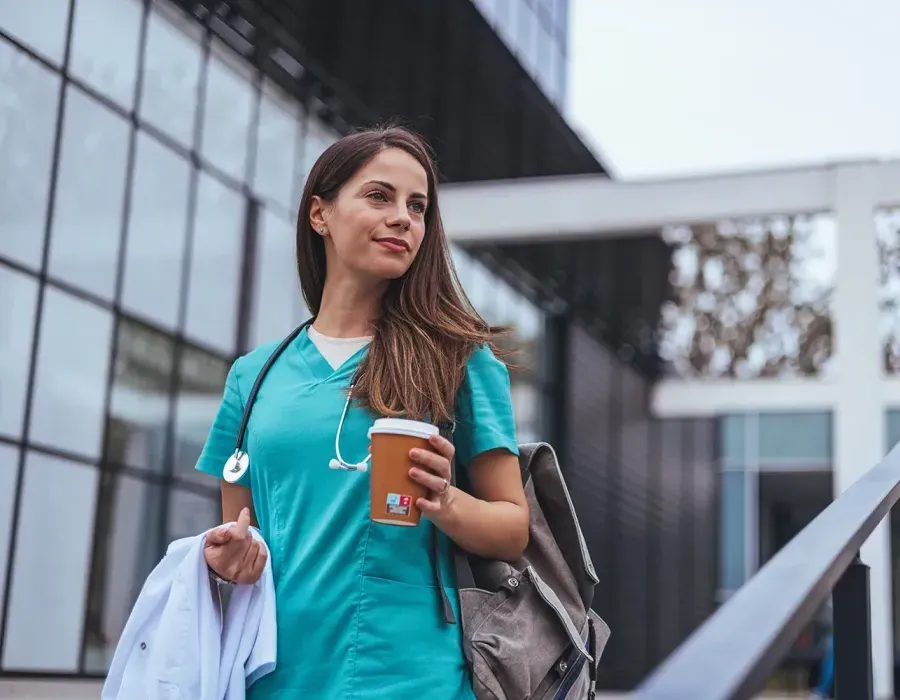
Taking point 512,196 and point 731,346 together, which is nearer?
point 512,196

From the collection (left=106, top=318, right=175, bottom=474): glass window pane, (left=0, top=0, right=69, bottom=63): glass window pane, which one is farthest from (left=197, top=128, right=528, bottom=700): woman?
(left=106, top=318, right=175, bottom=474): glass window pane

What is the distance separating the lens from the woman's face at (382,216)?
195cm

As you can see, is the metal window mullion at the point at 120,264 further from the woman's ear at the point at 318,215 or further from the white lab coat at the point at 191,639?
the white lab coat at the point at 191,639

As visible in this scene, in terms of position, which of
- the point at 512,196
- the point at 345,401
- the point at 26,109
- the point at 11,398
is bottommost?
the point at 345,401

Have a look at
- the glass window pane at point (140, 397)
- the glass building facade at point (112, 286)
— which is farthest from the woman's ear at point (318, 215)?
the glass window pane at point (140, 397)

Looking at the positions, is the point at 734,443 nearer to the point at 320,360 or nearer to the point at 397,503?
the point at 320,360

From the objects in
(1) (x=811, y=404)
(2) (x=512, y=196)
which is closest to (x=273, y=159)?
(2) (x=512, y=196)

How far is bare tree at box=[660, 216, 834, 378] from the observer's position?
28.0 metres

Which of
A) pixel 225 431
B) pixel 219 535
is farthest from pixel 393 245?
pixel 219 535

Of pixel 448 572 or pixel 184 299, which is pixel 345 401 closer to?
pixel 448 572

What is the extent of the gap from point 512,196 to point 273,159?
255 cm

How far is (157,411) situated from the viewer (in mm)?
9555

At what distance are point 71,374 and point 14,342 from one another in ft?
2.08

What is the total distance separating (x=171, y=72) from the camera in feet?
31.4
